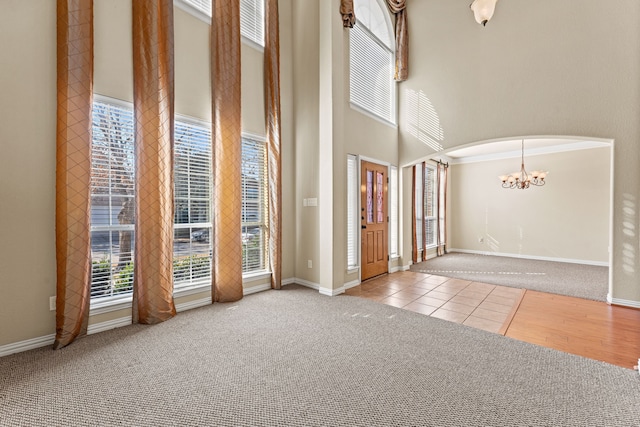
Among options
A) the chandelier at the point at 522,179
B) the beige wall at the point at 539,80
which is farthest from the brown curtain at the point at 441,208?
the beige wall at the point at 539,80

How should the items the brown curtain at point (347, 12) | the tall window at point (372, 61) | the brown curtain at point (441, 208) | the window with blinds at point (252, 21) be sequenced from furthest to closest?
the brown curtain at point (441, 208)
the tall window at point (372, 61)
the brown curtain at point (347, 12)
the window with blinds at point (252, 21)

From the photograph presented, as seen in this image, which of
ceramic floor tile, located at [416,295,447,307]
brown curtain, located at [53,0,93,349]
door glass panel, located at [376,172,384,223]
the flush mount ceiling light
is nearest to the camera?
brown curtain, located at [53,0,93,349]

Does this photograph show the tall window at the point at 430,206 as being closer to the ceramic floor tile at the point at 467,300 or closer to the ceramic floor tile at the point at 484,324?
the ceramic floor tile at the point at 467,300

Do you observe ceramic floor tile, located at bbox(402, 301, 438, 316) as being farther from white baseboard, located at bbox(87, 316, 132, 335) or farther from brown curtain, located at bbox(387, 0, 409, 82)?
brown curtain, located at bbox(387, 0, 409, 82)

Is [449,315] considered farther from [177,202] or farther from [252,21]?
[252,21]

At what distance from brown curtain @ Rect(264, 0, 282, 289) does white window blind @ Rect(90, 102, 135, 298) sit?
1728mm

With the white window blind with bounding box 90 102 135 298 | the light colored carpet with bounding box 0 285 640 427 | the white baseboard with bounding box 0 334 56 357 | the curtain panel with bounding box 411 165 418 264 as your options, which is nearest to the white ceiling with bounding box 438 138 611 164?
the curtain panel with bounding box 411 165 418 264

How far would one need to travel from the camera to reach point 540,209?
23.5ft

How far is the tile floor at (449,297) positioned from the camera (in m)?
3.29

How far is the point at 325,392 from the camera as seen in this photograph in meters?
1.86

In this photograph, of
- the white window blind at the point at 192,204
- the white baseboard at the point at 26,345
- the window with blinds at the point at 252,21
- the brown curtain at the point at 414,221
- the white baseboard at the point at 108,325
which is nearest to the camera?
the white baseboard at the point at 26,345

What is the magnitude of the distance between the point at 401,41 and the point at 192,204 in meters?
4.97

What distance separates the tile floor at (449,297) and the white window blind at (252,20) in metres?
4.02

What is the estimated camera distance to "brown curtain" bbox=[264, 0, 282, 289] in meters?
4.11
